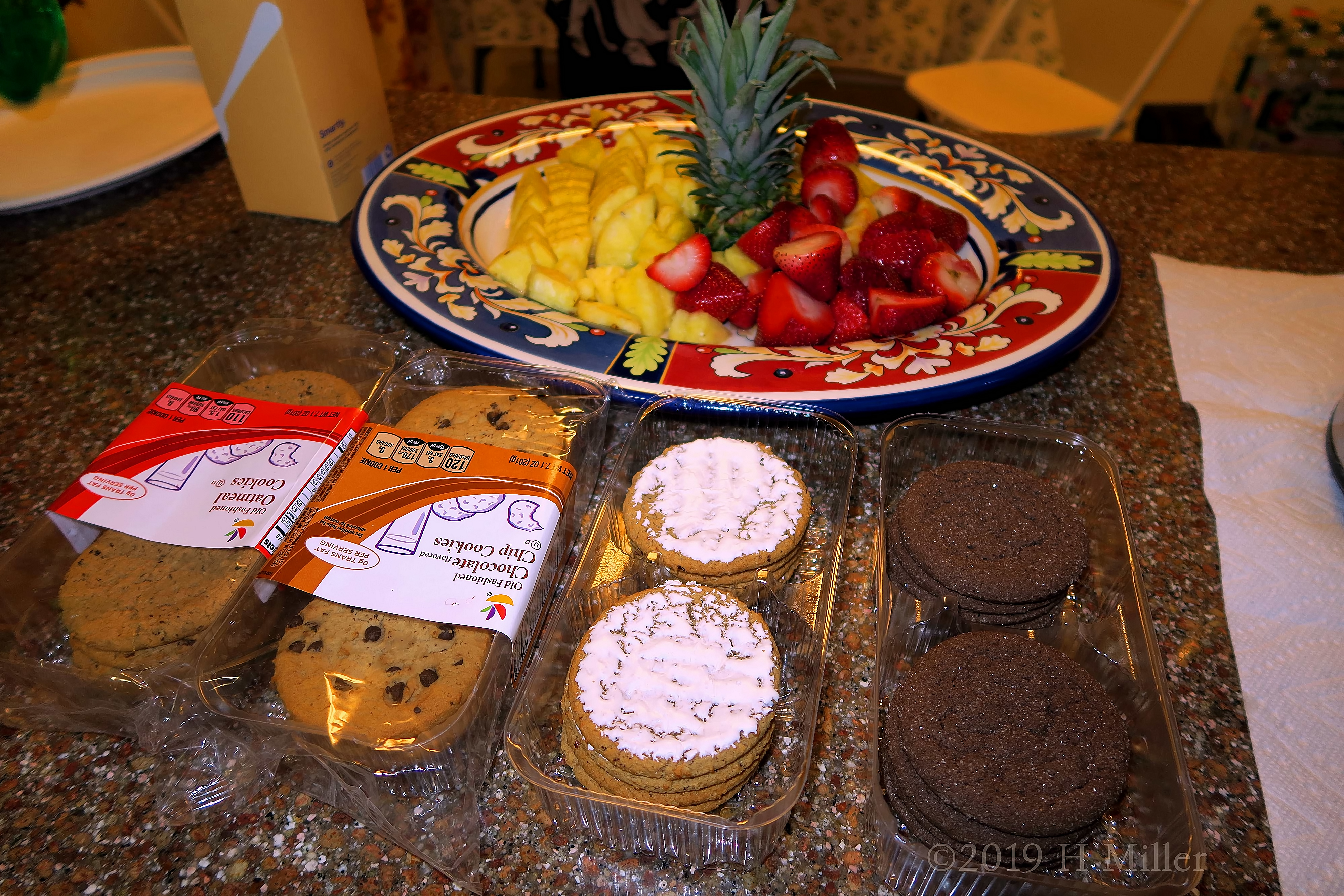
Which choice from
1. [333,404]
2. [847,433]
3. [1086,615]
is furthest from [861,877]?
[333,404]

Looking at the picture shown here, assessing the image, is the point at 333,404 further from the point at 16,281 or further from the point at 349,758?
the point at 16,281

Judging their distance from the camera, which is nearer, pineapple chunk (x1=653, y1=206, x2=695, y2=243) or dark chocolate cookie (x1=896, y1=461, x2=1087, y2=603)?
dark chocolate cookie (x1=896, y1=461, x2=1087, y2=603)

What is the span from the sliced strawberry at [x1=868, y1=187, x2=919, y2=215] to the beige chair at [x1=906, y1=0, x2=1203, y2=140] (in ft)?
4.74

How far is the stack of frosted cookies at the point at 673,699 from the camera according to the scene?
2.36ft

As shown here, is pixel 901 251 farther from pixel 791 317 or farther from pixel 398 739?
pixel 398 739

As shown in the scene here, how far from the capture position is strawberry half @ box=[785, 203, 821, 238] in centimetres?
141

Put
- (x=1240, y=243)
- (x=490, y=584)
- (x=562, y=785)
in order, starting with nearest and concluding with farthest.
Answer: (x=562, y=785) < (x=490, y=584) < (x=1240, y=243)

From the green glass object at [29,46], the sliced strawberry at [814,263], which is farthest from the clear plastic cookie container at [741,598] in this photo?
the green glass object at [29,46]

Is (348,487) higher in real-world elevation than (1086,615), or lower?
higher

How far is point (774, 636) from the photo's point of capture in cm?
90

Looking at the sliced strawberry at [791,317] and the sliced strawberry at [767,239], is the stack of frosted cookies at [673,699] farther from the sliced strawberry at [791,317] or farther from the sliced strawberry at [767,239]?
the sliced strawberry at [767,239]

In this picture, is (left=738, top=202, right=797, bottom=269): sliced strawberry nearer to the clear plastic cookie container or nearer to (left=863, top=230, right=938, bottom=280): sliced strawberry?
(left=863, top=230, right=938, bottom=280): sliced strawberry

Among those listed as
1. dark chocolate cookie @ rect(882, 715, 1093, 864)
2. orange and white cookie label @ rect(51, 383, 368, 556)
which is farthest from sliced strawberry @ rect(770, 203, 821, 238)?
dark chocolate cookie @ rect(882, 715, 1093, 864)

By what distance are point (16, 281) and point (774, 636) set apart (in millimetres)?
1604
